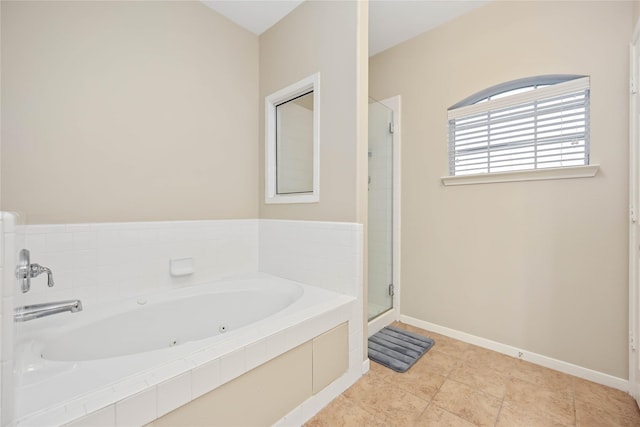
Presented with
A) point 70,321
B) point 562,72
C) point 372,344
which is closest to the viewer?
point 70,321

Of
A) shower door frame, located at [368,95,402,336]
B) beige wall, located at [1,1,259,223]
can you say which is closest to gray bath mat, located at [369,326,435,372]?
shower door frame, located at [368,95,402,336]

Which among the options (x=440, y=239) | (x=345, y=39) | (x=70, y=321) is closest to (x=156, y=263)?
(x=70, y=321)

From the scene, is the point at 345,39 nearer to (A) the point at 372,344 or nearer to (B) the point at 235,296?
(B) the point at 235,296

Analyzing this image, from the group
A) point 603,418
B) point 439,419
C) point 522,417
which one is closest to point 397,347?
point 439,419

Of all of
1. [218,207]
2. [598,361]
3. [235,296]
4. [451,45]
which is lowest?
[598,361]

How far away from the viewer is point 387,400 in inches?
60.5

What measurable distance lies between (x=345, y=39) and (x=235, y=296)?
75.9 inches

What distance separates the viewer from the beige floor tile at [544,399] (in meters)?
1.43

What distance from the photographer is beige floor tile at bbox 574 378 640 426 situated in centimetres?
142

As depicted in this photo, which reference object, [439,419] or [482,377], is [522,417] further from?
[439,419]

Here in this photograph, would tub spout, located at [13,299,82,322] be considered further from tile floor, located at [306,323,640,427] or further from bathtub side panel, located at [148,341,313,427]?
tile floor, located at [306,323,640,427]

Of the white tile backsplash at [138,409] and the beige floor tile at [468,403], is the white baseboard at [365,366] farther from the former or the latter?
the white tile backsplash at [138,409]

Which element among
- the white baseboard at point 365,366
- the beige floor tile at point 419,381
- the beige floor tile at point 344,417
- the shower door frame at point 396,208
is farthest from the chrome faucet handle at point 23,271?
the shower door frame at point 396,208

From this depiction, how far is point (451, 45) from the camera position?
2254mm
